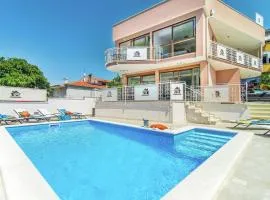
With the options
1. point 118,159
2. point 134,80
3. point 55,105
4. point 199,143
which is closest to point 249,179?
point 118,159

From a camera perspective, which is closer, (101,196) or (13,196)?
(13,196)

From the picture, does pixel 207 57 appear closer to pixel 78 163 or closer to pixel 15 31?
pixel 78 163

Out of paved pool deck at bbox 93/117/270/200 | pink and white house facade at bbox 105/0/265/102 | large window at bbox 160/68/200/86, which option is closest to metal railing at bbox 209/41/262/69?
pink and white house facade at bbox 105/0/265/102

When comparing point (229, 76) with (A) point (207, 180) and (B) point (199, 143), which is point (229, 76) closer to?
(B) point (199, 143)

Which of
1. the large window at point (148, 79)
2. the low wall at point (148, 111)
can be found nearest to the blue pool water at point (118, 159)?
the low wall at point (148, 111)

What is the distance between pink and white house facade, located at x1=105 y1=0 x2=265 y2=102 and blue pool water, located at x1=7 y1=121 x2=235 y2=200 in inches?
305

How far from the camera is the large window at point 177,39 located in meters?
15.7

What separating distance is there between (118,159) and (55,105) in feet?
47.0

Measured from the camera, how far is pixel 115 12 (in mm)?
30812

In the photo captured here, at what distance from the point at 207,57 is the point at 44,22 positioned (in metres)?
25.7

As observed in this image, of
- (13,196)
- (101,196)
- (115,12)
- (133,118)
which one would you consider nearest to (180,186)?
(101,196)

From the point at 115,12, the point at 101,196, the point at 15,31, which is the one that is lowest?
the point at 101,196

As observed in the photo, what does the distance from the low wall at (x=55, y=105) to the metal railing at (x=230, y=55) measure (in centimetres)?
1264

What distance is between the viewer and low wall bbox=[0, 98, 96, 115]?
52.7 ft
